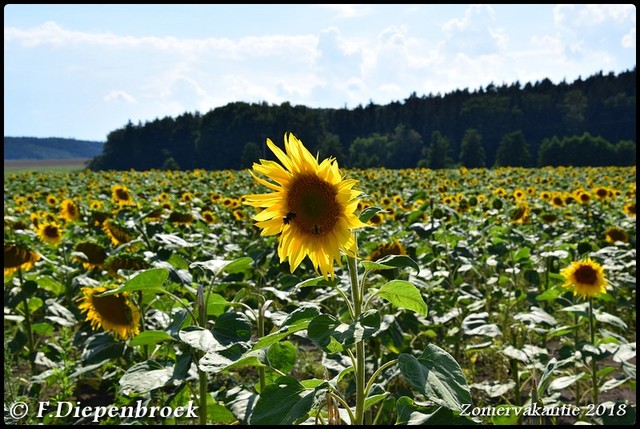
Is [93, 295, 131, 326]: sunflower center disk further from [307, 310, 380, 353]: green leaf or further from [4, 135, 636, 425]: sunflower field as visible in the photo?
[307, 310, 380, 353]: green leaf

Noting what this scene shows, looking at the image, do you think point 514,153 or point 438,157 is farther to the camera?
point 514,153

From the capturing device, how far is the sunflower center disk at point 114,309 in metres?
2.08

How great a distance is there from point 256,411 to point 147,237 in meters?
2.03

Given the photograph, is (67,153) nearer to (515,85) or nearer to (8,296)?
(515,85)

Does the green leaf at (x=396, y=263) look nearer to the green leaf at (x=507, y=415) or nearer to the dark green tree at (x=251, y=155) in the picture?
the dark green tree at (x=251, y=155)

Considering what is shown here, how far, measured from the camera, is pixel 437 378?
103 cm

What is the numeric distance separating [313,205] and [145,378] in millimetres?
614

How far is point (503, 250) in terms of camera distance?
11.7 ft

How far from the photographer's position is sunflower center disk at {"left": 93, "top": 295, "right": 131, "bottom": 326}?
208 centimetres

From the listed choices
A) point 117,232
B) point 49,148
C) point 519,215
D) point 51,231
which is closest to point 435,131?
point 519,215

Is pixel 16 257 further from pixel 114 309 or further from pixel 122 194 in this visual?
pixel 122 194

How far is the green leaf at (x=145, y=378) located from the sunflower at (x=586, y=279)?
206 centimetres

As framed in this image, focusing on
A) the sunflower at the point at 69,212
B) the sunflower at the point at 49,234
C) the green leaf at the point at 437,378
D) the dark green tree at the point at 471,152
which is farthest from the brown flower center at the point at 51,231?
the dark green tree at the point at 471,152

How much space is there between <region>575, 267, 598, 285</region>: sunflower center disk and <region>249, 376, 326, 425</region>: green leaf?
6.58ft
